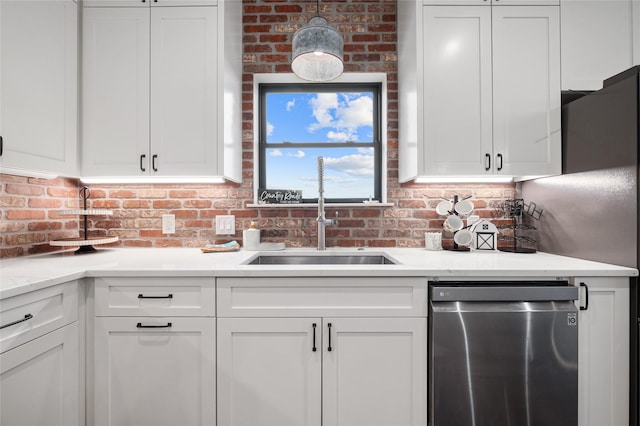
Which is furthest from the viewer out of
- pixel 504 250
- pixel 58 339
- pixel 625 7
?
pixel 504 250

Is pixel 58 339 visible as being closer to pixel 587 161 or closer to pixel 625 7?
pixel 587 161

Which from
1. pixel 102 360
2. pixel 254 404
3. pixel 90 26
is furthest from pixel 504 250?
pixel 90 26

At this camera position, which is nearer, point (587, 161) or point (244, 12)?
point (587, 161)

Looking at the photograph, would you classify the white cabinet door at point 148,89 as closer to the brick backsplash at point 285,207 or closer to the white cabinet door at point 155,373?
the brick backsplash at point 285,207

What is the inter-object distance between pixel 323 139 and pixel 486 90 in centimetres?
111

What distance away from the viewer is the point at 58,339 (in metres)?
1.23

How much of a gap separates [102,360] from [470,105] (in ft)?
7.55

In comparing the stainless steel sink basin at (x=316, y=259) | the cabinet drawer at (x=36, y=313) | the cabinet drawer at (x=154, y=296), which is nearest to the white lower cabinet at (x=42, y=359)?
the cabinet drawer at (x=36, y=313)

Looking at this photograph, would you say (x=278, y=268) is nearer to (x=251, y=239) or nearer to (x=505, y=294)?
(x=251, y=239)

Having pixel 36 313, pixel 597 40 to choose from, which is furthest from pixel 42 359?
pixel 597 40

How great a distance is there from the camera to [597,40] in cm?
168

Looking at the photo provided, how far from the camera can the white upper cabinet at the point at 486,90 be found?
5.59 ft

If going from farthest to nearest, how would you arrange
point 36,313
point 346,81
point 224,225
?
point 346,81
point 224,225
point 36,313

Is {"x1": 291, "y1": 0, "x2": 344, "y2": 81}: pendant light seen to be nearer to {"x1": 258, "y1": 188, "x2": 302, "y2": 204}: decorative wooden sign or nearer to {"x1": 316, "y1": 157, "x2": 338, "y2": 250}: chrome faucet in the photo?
{"x1": 316, "y1": 157, "x2": 338, "y2": 250}: chrome faucet
